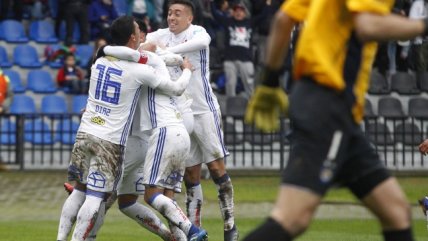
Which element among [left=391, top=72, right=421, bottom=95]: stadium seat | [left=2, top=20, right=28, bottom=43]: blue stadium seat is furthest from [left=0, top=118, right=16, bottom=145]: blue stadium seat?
[left=391, top=72, right=421, bottom=95]: stadium seat

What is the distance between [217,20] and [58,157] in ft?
18.7

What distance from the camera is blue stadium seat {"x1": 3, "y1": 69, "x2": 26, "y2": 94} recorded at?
29.3 meters

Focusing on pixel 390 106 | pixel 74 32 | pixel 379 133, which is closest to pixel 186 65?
pixel 379 133

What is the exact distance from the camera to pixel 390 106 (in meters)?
29.4

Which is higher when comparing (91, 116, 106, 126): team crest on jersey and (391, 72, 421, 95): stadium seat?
(91, 116, 106, 126): team crest on jersey

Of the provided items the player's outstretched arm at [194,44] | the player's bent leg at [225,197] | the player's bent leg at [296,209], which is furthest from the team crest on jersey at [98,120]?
the player's bent leg at [296,209]

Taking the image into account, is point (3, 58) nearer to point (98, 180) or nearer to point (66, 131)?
point (66, 131)

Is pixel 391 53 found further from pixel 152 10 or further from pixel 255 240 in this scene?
pixel 255 240

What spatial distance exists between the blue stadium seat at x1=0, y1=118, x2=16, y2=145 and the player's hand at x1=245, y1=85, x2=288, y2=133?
18826 millimetres

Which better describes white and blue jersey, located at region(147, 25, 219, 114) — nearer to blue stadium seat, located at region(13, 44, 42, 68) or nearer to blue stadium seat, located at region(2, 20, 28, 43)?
blue stadium seat, located at region(13, 44, 42, 68)

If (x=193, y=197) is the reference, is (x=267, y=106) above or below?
above

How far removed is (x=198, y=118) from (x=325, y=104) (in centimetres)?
654

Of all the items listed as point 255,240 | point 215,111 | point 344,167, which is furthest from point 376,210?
point 215,111

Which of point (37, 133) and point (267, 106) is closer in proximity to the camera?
point (267, 106)
